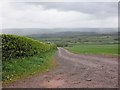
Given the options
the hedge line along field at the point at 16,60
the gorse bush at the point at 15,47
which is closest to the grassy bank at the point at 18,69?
the hedge line along field at the point at 16,60

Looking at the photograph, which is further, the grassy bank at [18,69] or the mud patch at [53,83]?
the grassy bank at [18,69]

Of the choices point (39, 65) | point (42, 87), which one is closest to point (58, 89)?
point (42, 87)

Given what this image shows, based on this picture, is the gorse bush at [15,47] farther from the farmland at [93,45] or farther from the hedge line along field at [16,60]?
the farmland at [93,45]

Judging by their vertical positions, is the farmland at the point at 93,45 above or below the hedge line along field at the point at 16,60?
below

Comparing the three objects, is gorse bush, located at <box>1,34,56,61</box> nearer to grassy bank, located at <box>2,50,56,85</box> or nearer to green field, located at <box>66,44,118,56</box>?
grassy bank, located at <box>2,50,56,85</box>

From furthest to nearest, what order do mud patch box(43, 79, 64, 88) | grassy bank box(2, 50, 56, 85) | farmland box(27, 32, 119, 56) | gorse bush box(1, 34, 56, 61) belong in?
farmland box(27, 32, 119, 56), gorse bush box(1, 34, 56, 61), grassy bank box(2, 50, 56, 85), mud patch box(43, 79, 64, 88)

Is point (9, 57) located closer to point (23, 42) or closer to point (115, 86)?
point (23, 42)

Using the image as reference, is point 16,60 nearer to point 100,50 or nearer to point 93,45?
point 100,50

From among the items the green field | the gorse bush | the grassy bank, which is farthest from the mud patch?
the green field

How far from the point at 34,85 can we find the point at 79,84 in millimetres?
1993

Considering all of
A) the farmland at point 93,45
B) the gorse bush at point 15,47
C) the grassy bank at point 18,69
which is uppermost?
the gorse bush at point 15,47

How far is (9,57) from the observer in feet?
64.5

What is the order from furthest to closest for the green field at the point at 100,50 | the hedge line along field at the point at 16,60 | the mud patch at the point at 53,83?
the green field at the point at 100,50 < the hedge line along field at the point at 16,60 < the mud patch at the point at 53,83

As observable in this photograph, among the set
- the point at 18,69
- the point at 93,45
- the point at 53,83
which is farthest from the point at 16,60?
the point at 93,45
